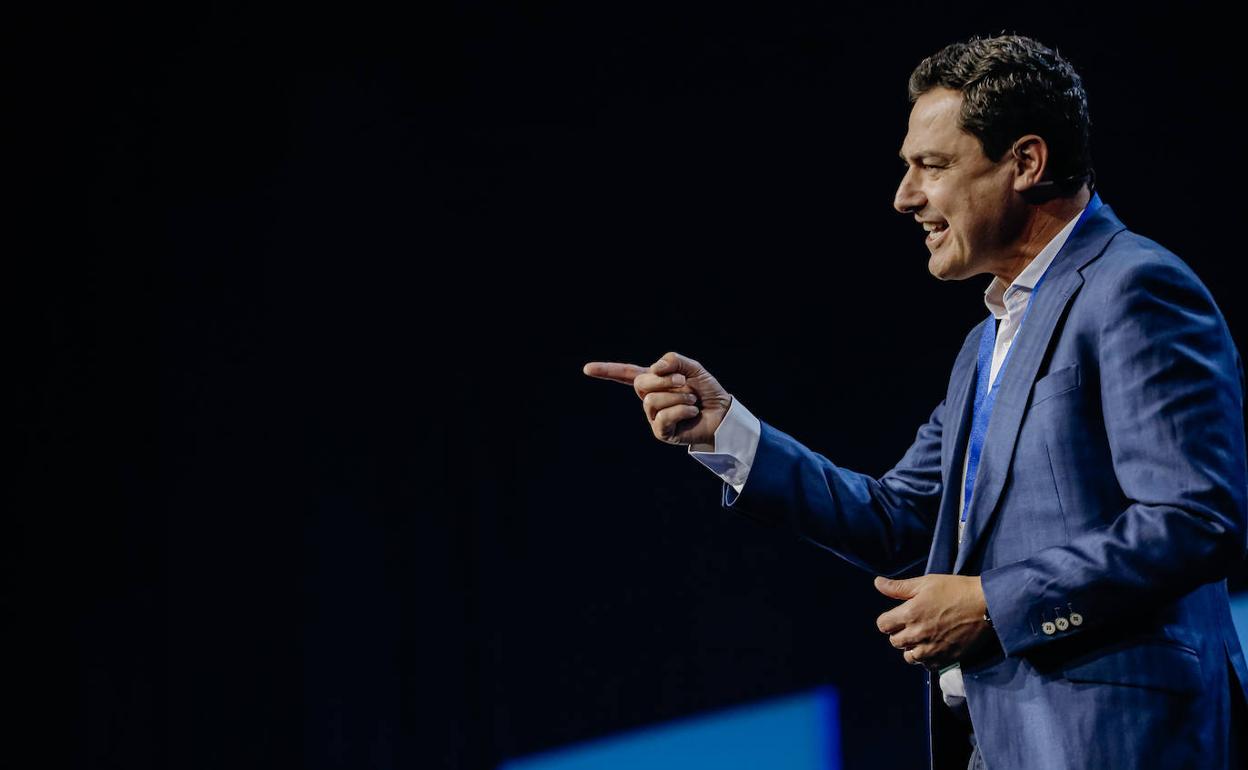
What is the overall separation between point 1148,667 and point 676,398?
2.08ft

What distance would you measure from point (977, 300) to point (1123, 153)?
0.45m

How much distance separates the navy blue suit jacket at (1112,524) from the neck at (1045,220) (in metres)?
0.10

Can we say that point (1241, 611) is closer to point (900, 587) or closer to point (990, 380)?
point (990, 380)

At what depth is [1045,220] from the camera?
147 centimetres

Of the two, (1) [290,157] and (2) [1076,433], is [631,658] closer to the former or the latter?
(1) [290,157]

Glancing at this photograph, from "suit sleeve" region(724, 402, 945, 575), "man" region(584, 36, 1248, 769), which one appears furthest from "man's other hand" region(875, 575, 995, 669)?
"suit sleeve" region(724, 402, 945, 575)

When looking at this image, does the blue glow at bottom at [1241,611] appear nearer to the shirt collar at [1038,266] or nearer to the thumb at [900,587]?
the shirt collar at [1038,266]

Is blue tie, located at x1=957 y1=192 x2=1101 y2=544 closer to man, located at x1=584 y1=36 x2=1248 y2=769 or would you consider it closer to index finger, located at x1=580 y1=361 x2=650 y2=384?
man, located at x1=584 y1=36 x2=1248 y2=769

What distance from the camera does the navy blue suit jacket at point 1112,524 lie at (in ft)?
3.81

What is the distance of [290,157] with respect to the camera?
8.32 feet

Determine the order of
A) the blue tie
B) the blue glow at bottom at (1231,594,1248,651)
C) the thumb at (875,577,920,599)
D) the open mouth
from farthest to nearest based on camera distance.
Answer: the blue glow at bottom at (1231,594,1248,651) → the open mouth → the blue tie → the thumb at (875,577,920,599)

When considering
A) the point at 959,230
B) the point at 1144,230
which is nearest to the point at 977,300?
the point at 1144,230

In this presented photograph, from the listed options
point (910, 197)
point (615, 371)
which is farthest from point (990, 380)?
point (615, 371)

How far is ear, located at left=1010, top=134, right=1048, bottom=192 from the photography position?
4.74 ft
